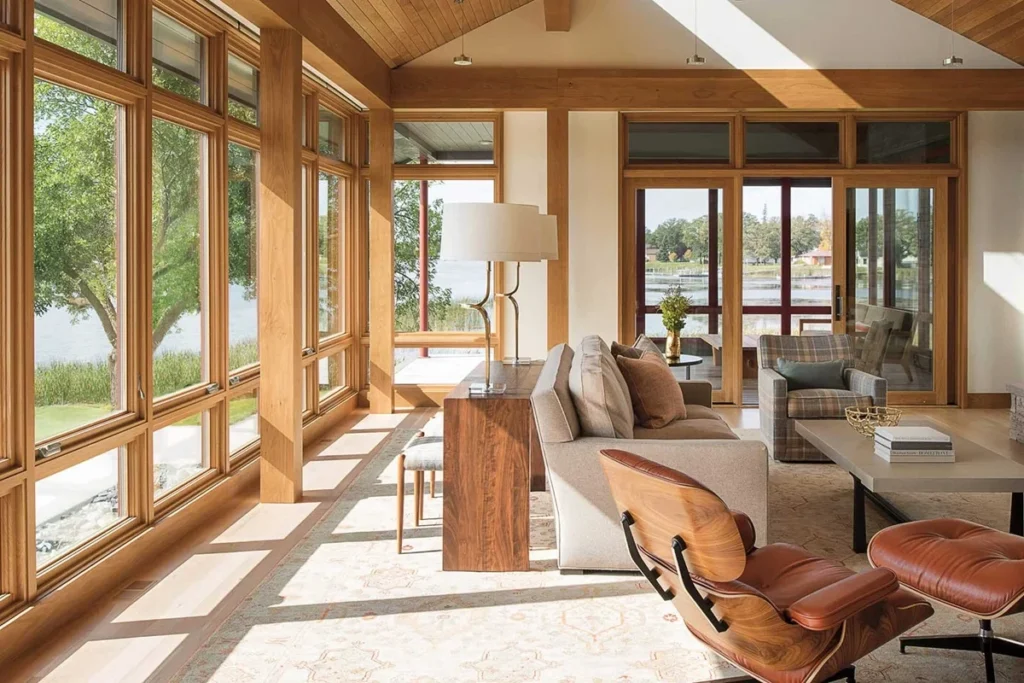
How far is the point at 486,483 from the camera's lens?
404 centimetres

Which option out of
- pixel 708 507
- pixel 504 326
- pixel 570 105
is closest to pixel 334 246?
pixel 504 326

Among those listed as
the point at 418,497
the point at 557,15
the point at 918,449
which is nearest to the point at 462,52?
the point at 557,15

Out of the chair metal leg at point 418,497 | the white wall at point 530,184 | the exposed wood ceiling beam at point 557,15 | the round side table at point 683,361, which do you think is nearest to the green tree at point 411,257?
the white wall at point 530,184

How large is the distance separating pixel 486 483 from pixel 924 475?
74.3 inches

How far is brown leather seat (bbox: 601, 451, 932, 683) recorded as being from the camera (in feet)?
8.02

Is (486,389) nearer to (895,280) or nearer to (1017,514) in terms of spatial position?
(1017,514)

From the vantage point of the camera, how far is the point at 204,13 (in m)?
4.99

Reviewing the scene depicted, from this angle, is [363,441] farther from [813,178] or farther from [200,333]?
[813,178]

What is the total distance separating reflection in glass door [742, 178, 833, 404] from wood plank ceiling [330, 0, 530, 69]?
2.87m

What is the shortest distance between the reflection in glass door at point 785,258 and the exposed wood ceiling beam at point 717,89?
832mm

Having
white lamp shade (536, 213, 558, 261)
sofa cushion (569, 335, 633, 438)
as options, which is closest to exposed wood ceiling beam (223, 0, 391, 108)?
white lamp shade (536, 213, 558, 261)

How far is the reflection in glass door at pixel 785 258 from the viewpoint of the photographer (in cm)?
857

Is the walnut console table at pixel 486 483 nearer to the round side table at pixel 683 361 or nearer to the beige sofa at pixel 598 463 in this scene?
the beige sofa at pixel 598 463

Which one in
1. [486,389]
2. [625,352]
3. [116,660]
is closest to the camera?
[116,660]
